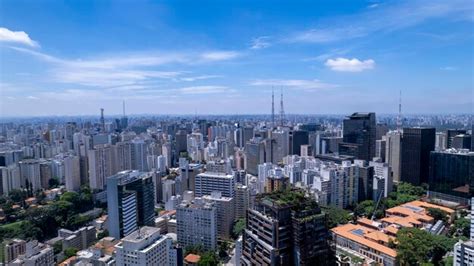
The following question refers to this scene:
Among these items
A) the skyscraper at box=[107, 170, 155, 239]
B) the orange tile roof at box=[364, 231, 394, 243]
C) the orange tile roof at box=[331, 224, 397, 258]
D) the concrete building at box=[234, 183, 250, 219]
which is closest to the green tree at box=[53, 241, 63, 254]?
the skyscraper at box=[107, 170, 155, 239]

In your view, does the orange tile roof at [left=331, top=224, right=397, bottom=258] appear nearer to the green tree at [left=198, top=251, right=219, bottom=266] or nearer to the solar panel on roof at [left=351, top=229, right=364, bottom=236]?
the solar panel on roof at [left=351, top=229, right=364, bottom=236]

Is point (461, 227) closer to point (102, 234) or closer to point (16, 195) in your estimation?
point (102, 234)

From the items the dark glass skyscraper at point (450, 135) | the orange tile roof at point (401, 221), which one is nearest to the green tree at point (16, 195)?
the orange tile roof at point (401, 221)

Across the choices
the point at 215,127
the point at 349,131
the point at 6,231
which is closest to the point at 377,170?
the point at 349,131

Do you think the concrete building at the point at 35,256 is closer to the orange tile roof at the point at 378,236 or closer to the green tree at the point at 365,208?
the orange tile roof at the point at 378,236

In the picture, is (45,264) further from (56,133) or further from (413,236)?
(56,133)

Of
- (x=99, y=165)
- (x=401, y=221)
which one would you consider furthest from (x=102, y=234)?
(x=401, y=221)
